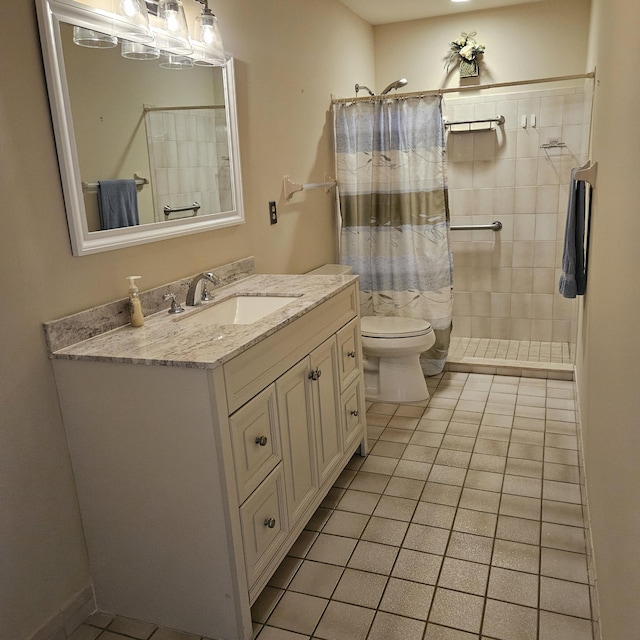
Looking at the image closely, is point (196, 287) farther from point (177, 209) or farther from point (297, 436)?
point (297, 436)

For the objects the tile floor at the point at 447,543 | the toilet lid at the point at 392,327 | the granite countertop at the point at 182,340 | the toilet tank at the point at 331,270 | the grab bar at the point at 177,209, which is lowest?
the tile floor at the point at 447,543

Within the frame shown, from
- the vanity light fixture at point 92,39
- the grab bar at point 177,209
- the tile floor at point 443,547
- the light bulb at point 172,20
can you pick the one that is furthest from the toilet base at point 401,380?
the vanity light fixture at point 92,39

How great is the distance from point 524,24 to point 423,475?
10.4 ft

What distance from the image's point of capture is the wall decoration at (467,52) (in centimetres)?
413

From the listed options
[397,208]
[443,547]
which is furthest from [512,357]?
[443,547]

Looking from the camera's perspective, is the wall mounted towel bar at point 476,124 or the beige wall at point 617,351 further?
the wall mounted towel bar at point 476,124

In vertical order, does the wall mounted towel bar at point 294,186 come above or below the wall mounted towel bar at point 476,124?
below

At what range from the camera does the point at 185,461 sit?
1.65 metres

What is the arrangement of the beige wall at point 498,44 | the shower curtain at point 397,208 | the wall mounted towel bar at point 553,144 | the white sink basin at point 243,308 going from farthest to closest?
1. the wall mounted towel bar at point 553,144
2. the beige wall at point 498,44
3. the shower curtain at point 397,208
4. the white sink basin at point 243,308

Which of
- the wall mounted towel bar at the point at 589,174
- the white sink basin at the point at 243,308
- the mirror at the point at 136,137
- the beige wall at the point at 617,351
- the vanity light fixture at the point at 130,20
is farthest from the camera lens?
the wall mounted towel bar at the point at 589,174

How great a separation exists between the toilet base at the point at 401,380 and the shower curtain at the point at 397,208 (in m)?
0.37

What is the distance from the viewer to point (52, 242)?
1.71m

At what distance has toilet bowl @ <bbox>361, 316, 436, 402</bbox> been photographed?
3359 mm

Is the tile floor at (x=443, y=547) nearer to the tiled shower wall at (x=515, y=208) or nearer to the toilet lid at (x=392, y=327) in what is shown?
the toilet lid at (x=392, y=327)
